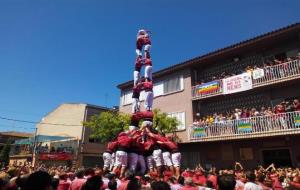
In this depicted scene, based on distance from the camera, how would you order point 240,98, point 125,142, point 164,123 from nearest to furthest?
point 125,142 → point 240,98 → point 164,123

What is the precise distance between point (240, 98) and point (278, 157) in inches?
189

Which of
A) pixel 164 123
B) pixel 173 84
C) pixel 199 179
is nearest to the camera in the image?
pixel 199 179

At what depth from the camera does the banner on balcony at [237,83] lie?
60.8 ft

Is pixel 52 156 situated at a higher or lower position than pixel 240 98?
lower

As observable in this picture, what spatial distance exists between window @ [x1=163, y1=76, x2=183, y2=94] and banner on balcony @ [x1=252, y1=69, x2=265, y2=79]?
6888mm

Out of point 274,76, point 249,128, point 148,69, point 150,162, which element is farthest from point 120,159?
point 274,76

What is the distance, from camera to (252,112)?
1812 cm

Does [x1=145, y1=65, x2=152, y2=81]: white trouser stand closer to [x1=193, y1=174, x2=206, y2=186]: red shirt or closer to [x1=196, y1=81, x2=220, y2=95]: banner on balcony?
[x1=193, y1=174, x2=206, y2=186]: red shirt

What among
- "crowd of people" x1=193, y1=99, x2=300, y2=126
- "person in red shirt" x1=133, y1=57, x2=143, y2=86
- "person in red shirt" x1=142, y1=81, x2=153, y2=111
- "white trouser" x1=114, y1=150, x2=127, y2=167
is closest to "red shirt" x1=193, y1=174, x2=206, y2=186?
"white trouser" x1=114, y1=150, x2=127, y2=167

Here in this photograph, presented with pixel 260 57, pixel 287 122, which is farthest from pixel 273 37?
pixel 287 122

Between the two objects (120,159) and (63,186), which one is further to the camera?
(120,159)

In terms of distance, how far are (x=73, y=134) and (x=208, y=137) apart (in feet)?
71.6

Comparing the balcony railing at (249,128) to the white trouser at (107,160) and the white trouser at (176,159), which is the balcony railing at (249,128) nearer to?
the white trouser at (176,159)

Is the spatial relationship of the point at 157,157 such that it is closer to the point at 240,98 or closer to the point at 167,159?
the point at 167,159
